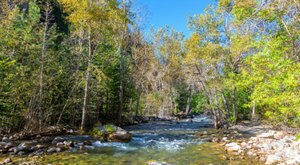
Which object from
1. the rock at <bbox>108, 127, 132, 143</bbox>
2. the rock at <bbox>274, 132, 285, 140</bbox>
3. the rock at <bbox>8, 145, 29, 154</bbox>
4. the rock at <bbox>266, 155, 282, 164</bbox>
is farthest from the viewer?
the rock at <bbox>274, 132, 285, 140</bbox>

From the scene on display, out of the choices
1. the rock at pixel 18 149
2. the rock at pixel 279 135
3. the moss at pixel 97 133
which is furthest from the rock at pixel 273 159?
the rock at pixel 18 149

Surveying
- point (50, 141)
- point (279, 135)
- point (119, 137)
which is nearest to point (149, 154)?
point (119, 137)

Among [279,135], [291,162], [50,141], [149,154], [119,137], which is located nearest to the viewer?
[291,162]

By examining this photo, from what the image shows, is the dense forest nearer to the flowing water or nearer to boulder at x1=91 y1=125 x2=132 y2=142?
boulder at x1=91 y1=125 x2=132 y2=142

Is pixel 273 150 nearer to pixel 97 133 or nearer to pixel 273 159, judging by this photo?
pixel 273 159

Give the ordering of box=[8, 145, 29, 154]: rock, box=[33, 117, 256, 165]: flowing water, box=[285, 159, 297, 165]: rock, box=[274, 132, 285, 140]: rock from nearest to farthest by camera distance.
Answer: box=[285, 159, 297, 165]: rock < box=[33, 117, 256, 165]: flowing water < box=[8, 145, 29, 154]: rock < box=[274, 132, 285, 140]: rock

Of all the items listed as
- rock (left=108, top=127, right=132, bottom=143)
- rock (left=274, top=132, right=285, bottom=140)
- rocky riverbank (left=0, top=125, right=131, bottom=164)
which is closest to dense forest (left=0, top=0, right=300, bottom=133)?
rocky riverbank (left=0, top=125, right=131, bottom=164)

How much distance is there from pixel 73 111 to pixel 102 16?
7.20 meters

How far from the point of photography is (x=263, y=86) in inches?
428

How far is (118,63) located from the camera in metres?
24.6

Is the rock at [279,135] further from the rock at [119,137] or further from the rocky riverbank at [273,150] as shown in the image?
the rock at [119,137]

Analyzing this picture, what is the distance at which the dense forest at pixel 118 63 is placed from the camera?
401 inches

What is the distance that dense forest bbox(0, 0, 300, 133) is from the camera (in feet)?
33.4

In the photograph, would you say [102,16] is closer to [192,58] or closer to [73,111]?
[73,111]
